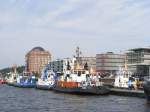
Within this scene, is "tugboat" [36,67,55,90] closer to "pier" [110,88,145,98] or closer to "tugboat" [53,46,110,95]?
"tugboat" [53,46,110,95]

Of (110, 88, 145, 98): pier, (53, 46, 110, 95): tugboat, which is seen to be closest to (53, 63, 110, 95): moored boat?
(53, 46, 110, 95): tugboat

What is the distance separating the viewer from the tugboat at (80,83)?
365 ft

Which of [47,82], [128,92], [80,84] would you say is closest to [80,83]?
[80,84]

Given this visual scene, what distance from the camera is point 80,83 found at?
382 feet

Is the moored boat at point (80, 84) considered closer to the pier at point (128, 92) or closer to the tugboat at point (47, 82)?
the pier at point (128, 92)

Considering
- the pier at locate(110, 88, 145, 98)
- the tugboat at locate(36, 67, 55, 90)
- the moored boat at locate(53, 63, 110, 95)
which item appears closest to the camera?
the pier at locate(110, 88, 145, 98)

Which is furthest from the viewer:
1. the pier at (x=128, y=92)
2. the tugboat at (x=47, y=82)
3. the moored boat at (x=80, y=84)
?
the tugboat at (x=47, y=82)

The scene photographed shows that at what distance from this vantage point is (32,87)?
592 ft

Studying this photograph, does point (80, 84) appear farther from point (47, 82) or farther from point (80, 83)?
point (47, 82)

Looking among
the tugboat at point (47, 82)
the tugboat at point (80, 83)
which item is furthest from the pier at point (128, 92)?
the tugboat at point (47, 82)

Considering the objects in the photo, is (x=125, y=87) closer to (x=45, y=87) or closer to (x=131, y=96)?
(x=131, y=96)

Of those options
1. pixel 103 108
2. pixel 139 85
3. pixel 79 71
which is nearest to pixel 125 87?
pixel 139 85

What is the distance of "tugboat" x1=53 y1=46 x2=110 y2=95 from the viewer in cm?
11125

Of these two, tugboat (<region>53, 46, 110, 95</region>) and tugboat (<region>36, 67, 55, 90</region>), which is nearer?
tugboat (<region>53, 46, 110, 95</region>)
